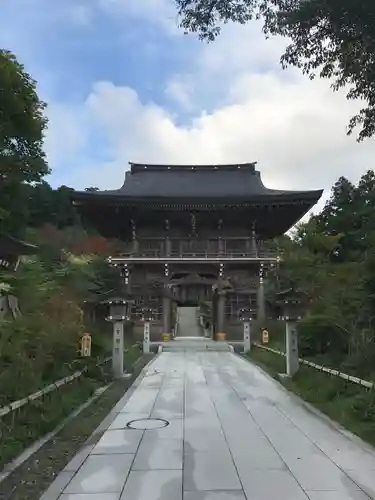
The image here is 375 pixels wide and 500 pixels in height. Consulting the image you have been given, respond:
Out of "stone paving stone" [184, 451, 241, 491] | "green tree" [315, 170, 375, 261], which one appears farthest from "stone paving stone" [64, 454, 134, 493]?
"green tree" [315, 170, 375, 261]

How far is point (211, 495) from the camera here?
155 inches

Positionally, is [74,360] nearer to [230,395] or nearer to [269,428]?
[230,395]

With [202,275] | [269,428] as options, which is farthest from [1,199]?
[269,428]

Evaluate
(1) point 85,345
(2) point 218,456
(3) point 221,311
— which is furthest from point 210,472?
(3) point 221,311

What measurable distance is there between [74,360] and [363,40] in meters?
7.32

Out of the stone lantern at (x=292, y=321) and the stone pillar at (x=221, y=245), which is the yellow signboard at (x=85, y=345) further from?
the stone pillar at (x=221, y=245)

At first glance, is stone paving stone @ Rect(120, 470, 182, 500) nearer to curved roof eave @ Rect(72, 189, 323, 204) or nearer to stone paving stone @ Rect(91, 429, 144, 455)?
stone paving stone @ Rect(91, 429, 144, 455)

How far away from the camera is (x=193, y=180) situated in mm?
30000

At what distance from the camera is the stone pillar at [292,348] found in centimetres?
1115

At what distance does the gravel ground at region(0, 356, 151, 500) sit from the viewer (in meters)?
4.16

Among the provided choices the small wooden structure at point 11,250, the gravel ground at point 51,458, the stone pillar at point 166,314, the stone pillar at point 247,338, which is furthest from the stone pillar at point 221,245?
the gravel ground at point 51,458

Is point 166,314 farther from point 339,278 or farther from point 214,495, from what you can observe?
point 214,495

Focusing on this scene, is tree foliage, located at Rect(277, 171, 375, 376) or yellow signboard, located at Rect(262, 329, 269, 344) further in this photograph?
yellow signboard, located at Rect(262, 329, 269, 344)

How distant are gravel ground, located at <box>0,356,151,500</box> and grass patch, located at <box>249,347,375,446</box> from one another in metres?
3.49
